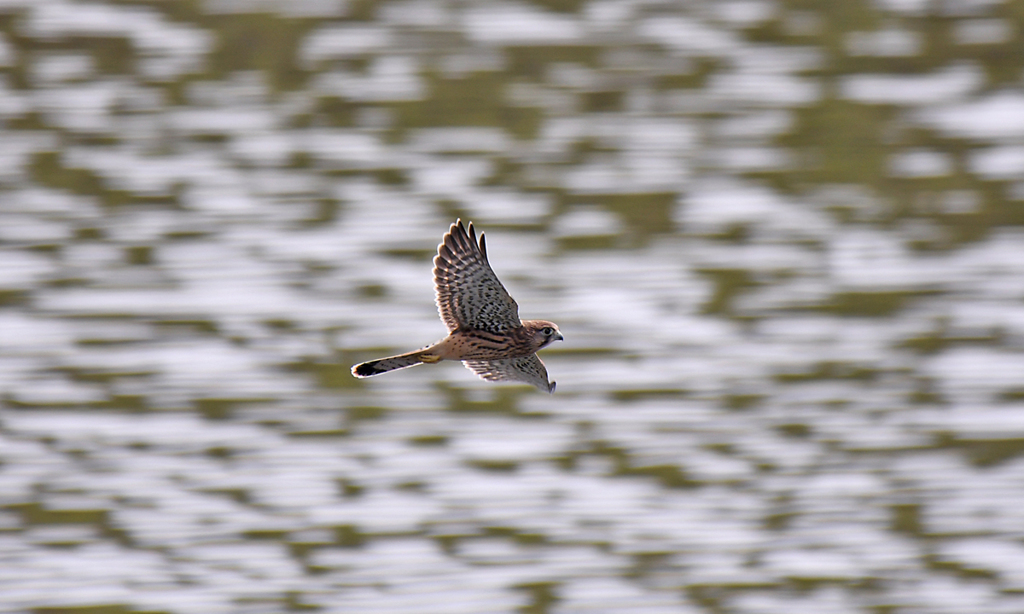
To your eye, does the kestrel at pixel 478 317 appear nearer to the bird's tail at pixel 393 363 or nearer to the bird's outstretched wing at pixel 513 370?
the bird's outstretched wing at pixel 513 370

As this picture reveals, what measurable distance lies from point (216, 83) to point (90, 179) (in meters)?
2.67

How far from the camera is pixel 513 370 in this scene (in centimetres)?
349

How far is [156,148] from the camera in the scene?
16.7 m

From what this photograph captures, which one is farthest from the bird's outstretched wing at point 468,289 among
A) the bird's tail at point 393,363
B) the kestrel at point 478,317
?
the bird's tail at point 393,363

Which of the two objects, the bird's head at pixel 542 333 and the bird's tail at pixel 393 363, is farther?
the bird's head at pixel 542 333

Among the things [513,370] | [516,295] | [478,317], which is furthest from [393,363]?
[516,295]

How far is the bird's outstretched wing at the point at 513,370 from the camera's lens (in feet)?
11.1

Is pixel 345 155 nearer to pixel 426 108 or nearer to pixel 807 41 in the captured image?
pixel 426 108

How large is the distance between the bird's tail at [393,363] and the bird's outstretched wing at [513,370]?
0.32 metres

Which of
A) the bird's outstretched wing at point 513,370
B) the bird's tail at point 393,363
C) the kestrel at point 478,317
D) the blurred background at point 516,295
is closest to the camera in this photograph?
the bird's tail at point 393,363

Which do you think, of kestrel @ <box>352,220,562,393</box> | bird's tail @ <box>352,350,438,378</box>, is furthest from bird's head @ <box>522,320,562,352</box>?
bird's tail @ <box>352,350,438,378</box>

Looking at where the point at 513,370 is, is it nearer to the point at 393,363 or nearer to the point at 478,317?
the point at 478,317

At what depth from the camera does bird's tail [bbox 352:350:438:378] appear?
281 cm

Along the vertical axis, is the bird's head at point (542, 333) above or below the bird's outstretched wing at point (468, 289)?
below
